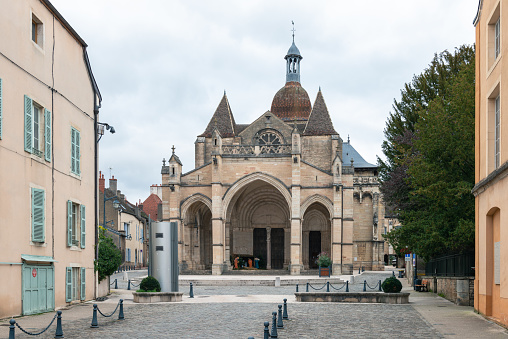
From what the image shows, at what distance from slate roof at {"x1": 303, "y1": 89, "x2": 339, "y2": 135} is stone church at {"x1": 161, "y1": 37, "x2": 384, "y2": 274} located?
8 cm

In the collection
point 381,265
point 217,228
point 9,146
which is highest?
point 9,146

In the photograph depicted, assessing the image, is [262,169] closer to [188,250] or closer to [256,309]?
[188,250]

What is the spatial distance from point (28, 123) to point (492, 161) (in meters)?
11.5

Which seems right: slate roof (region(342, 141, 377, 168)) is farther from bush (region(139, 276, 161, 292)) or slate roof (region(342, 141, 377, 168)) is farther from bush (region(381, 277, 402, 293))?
bush (region(139, 276, 161, 292))

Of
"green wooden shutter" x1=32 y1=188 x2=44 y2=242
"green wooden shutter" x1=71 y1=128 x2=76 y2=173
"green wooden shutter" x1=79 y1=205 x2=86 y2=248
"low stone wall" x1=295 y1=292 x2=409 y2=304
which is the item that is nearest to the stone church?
"low stone wall" x1=295 y1=292 x2=409 y2=304

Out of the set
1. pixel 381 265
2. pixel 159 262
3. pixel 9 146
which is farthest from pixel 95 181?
pixel 381 265

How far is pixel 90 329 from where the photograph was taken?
12.6m

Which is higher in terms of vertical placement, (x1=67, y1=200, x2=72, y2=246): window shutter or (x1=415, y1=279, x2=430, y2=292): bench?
(x1=67, y1=200, x2=72, y2=246): window shutter

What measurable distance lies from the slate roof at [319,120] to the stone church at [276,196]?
80 mm

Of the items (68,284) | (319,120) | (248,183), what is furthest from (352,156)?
(68,284)

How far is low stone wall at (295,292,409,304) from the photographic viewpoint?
19750mm

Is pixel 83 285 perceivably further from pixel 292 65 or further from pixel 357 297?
pixel 292 65

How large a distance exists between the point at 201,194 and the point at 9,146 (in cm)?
2783

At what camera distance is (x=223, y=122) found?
50750 mm
